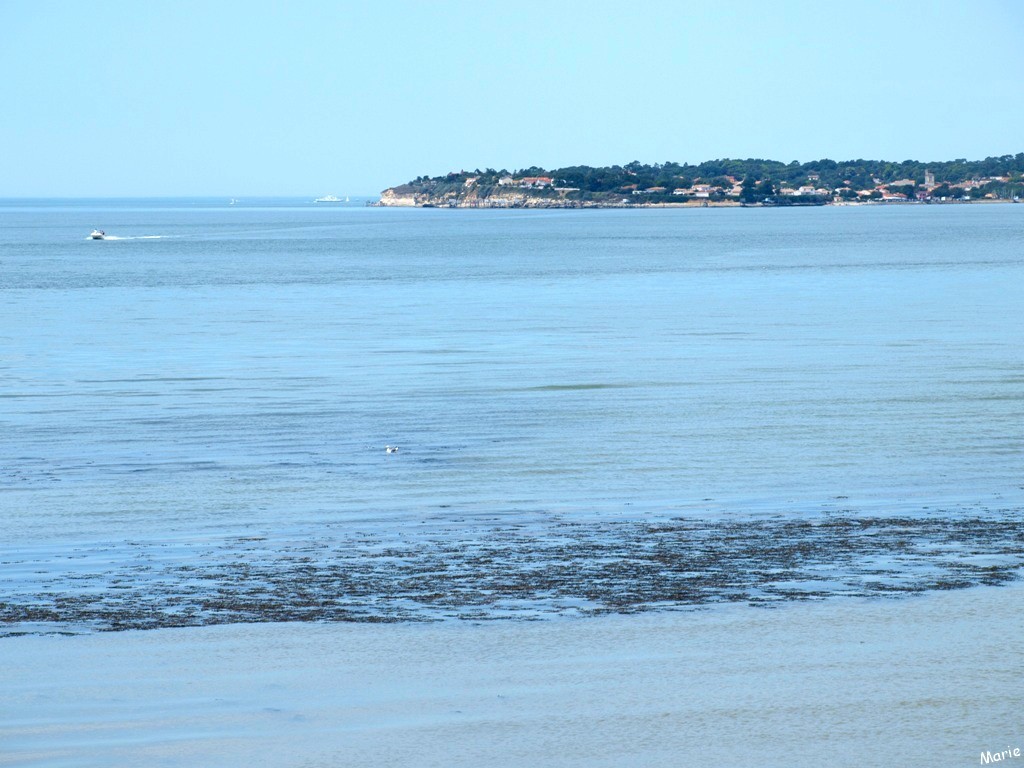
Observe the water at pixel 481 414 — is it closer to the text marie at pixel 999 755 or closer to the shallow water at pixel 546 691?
the shallow water at pixel 546 691

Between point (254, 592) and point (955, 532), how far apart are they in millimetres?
6478

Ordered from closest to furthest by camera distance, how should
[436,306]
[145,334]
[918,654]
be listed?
1. [918,654]
2. [145,334]
3. [436,306]

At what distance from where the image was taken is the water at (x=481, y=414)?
1488 centimetres

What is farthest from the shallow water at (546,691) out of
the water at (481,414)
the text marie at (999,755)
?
the water at (481,414)

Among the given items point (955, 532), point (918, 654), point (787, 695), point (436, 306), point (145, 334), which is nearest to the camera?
point (787, 695)

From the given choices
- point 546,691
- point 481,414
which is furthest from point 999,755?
point 481,414

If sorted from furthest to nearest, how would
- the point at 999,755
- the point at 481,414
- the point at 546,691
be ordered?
the point at 481,414, the point at 546,691, the point at 999,755

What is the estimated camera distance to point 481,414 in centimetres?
2264

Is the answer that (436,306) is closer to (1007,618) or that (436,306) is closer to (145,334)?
(145,334)

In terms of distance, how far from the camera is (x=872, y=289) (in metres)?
55.2

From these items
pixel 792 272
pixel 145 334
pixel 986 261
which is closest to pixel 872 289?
pixel 792 272

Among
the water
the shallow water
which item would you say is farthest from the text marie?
the water

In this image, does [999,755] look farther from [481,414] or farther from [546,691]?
[481,414]

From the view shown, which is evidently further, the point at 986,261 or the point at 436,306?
the point at 986,261
